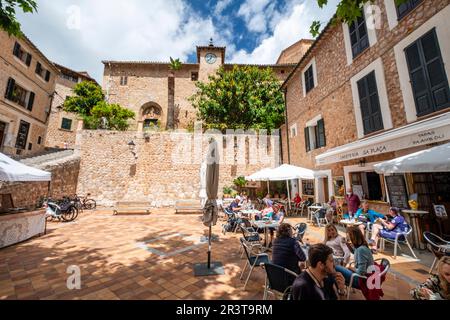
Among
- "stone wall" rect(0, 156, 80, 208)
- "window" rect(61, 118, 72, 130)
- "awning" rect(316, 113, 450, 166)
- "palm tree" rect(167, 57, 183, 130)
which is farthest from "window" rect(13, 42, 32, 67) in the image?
"awning" rect(316, 113, 450, 166)

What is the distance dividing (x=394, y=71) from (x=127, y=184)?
15934 mm

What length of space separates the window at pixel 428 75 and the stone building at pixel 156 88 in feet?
63.7

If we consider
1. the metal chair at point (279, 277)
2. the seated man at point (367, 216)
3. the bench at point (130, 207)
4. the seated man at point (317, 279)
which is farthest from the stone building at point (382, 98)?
the bench at point (130, 207)

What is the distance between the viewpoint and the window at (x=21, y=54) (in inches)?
551

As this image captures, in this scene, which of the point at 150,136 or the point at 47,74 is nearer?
the point at 150,136

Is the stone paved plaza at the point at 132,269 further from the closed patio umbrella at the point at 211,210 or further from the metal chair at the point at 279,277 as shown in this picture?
the metal chair at the point at 279,277

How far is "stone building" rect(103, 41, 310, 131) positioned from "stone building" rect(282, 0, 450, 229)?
15.8m

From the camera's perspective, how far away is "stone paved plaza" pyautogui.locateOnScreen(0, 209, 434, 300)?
3191 millimetres

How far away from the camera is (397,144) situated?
5324mm

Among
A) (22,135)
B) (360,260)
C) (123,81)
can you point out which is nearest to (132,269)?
(360,260)

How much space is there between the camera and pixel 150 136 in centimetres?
1534

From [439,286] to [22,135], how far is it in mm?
22803
